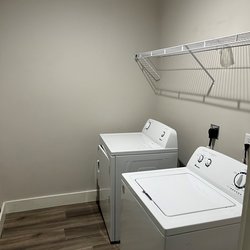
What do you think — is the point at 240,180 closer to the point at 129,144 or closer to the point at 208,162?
the point at 208,162

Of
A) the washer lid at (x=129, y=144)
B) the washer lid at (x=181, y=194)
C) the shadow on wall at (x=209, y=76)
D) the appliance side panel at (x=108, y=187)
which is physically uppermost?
the shadow on wall at (x=209, y=76)

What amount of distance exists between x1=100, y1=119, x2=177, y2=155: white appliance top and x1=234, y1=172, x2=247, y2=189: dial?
78 centimetres

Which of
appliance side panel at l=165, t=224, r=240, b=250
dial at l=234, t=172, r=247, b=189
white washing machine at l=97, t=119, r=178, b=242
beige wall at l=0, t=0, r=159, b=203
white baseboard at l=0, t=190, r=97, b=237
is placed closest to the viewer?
appliance side panel at l=165, t=224, r=240, b=250

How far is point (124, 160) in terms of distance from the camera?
2.04 m

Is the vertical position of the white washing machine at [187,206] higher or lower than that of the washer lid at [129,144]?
lower

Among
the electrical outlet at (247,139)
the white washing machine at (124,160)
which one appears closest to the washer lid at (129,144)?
the white washing machine at (124,160)

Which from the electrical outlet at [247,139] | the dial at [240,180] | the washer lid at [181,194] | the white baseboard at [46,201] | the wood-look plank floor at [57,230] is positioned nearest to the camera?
the washer lid at [181,194]

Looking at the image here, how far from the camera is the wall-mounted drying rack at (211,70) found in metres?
1.56

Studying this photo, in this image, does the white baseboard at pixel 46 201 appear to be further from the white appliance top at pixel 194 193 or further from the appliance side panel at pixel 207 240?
the appliance side panel at pixel 207 240

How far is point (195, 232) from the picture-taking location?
113 cm

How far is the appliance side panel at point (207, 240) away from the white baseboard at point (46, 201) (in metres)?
1.88

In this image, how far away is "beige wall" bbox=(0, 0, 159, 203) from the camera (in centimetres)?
236

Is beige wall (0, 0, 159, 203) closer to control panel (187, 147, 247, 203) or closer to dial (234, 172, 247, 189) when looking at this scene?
control panel (187, 147, 247, 203)

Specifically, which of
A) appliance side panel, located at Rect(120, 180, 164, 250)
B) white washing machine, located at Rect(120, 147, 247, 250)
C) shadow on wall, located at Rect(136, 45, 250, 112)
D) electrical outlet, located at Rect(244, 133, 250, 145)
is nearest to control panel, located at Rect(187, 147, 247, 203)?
white washing machine, located at Rect(120, 147, 247, 250)
